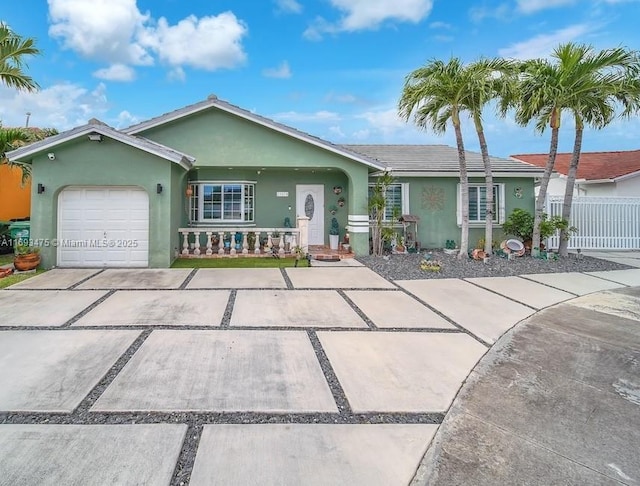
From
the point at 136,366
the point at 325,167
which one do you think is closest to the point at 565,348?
the point at 136,366

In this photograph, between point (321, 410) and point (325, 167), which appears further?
Result: point (325, 167)

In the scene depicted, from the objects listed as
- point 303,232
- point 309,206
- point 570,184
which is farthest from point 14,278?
point 570,184

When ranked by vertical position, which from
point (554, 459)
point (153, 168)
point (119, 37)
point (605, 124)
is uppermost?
point (119, 37)

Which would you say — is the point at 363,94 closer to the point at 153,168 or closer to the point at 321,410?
the point at 153,168

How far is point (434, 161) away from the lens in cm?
1499

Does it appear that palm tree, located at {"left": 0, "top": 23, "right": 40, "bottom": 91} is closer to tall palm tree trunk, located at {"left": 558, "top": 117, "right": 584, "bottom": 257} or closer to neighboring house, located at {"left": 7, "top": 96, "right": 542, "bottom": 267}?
neighboring house, located at {"left": 7, "top": 96, "right": 542, "bottom": 267}

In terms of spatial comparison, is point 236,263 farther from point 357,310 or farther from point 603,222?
point 603,222

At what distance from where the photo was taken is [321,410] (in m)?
3.37

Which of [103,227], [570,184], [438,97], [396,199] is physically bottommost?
[103,227]

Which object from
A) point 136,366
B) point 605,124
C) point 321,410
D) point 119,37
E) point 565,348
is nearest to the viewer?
point 321,410

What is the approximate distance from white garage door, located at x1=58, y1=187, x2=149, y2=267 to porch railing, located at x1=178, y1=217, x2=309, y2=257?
66.1 inches

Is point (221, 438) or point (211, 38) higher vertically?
point (211, 38)

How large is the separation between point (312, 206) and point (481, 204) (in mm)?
6777

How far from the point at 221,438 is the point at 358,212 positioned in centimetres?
1034
